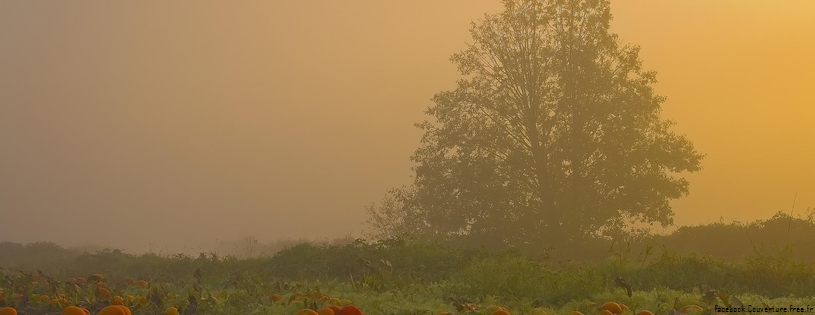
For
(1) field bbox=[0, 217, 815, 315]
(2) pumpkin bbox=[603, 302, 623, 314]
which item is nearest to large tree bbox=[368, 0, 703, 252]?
(1) field bbox=[0, 217, 815, 315]

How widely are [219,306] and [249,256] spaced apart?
13.5 m

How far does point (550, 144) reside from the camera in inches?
1107

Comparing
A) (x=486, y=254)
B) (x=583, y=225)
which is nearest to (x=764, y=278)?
(x=486, y=254)

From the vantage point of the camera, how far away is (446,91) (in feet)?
98.1

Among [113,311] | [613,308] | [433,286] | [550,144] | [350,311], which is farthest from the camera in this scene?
[550,144]

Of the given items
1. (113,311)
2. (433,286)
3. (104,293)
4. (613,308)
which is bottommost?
(113,311)

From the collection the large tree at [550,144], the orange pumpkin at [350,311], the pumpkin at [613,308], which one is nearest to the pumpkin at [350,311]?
the orange pumpkin at [350,311]

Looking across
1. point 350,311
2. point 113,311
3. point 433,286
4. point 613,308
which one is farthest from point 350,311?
point 433,286

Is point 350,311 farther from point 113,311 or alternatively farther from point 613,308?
point 613,308

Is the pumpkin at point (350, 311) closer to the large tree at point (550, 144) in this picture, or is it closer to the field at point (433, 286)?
the field at point (433, 286)

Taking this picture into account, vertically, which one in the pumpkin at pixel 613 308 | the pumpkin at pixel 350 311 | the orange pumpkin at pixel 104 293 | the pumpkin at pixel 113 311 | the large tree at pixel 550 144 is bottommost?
the pumpkin at pixel 113 311

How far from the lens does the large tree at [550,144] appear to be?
27.0 metres

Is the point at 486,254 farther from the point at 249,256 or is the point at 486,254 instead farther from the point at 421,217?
the point at 421,217

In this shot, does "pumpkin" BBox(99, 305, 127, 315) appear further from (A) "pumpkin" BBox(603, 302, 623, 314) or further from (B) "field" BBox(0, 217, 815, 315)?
(A) "pumpkin" BBox(603, 302, 623, 314)
